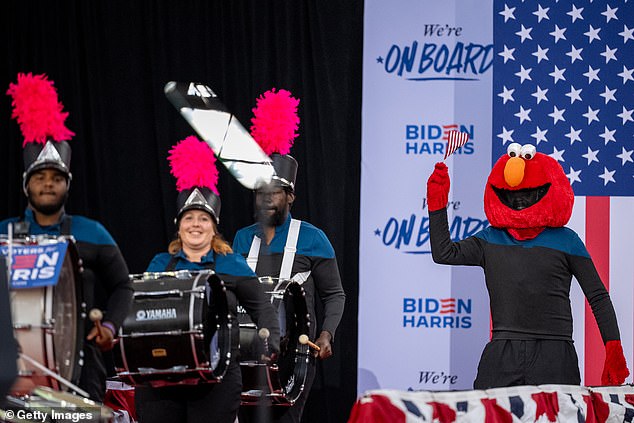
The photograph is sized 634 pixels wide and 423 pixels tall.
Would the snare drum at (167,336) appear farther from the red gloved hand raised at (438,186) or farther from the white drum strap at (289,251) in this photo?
the red gloved hand raised at (438,186)

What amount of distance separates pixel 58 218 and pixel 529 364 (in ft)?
7.62

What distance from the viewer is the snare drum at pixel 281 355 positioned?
5043mm

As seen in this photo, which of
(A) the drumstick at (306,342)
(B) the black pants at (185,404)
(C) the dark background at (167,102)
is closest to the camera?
(B) the black pants at (185,404)

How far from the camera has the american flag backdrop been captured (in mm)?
6457

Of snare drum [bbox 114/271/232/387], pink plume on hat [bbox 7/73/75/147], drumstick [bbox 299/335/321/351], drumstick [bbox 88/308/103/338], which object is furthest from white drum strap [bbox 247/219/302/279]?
pink plume on hat [bbox 7/73/75/147]

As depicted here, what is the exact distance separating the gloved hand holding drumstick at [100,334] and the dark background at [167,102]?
2.64 metres

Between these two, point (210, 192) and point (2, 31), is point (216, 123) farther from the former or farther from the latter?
point (2, 31)

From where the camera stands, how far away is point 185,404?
4523 mm

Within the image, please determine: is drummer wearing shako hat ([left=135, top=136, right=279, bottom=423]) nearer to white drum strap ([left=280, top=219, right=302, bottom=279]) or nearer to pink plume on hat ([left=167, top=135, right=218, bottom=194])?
pink plume on hat ([left=167, top=135, right=218, bottom=194])

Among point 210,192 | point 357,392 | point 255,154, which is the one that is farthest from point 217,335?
point 357,392

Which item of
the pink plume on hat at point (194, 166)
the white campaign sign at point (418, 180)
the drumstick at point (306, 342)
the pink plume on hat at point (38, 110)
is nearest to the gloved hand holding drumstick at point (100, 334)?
the pink plume on hat at point (38, 110)

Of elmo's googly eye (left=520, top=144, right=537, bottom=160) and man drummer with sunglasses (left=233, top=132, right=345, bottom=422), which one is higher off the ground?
elmo's googly eye (left=520, top=144, right=537, bottom=160)

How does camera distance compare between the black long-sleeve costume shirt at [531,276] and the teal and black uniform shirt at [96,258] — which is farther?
the black long-sleeve costume shirt at [531,276]

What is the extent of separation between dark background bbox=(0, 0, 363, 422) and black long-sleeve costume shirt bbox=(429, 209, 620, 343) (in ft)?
4.95
